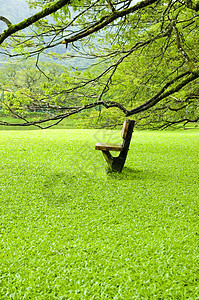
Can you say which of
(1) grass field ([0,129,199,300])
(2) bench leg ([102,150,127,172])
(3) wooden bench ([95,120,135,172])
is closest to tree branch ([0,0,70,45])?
(1) grass field ([0,129,199,300])

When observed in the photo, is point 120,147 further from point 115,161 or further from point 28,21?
point 28,21

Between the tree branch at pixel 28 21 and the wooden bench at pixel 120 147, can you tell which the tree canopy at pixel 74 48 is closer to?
the tree branch at pixel 28 21

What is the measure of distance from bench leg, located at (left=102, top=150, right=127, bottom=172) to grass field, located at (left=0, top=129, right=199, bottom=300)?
0.23m

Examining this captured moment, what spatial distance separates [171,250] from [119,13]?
2839 millimetres

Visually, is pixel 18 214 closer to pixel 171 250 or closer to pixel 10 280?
pixel 10 280

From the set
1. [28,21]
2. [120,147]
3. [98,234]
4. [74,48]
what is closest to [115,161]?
[120,147]

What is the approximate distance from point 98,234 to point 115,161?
8.83ft

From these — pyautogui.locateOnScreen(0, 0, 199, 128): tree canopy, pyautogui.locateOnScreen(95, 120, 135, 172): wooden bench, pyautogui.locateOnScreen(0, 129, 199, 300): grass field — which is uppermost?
pyautogui.locateOnScreen(0, 0, 199, 128): tree canopy

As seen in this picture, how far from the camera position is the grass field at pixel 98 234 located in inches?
90.0

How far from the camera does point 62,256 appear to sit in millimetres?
2699

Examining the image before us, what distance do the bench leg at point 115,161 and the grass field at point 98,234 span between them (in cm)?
23

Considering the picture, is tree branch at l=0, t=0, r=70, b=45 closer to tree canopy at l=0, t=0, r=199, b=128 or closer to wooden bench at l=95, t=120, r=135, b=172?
tree canopy at l=0, t=0, r=199, b=128

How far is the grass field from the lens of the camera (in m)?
2.29

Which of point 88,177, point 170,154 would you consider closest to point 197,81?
point 170,154
